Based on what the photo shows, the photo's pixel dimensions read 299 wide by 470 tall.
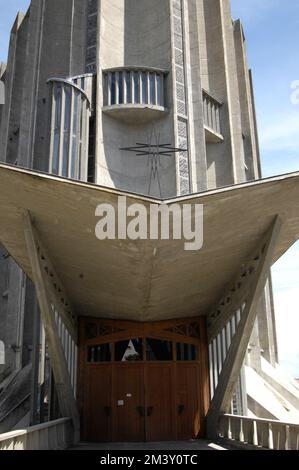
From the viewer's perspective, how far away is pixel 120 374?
640 inches

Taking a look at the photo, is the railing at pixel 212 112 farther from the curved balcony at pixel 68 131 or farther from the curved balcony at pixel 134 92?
Result: the curved balcony at pixel 68 131

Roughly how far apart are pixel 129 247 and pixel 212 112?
59.4 feet

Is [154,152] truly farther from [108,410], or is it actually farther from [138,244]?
[138,244]

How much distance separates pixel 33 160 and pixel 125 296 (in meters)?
15.4

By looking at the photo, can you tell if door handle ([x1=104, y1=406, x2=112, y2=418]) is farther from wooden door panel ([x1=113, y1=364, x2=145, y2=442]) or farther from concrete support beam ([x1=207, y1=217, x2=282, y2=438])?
concrete support beam ([x1=207, y1=217, x2=282, y2=438])

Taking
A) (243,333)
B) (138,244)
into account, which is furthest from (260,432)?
(138,244)

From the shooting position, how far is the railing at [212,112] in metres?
26.8

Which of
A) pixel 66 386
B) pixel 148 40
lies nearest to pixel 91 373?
pixel 66 386

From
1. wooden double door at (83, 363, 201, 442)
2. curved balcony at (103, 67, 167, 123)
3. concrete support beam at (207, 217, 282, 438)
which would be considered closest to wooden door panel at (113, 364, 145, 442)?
wooden double door at (83, 363, 201, 442)

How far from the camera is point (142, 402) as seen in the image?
628 inches

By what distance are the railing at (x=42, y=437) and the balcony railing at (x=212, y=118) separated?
17342 mm

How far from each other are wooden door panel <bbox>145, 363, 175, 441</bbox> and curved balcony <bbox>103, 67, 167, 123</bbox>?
12.8 metres
